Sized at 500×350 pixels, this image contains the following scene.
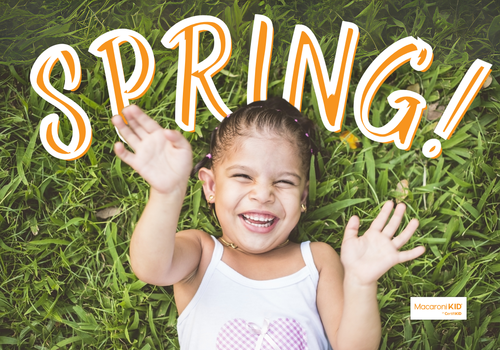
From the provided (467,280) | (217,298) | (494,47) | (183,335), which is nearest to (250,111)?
(217,298)

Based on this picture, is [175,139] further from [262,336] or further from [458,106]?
[458,106]

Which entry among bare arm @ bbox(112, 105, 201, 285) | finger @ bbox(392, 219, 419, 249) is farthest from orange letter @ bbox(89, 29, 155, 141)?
finger @ bbox(392, 219, 419, 249)

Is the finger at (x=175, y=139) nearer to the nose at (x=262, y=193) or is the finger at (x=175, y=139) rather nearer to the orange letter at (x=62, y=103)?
the nose at (x=262, y=193)

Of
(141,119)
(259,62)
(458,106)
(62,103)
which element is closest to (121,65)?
(62,103)

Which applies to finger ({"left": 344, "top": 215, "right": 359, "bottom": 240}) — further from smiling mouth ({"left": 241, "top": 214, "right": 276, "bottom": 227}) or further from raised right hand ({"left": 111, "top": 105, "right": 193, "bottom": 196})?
raised right hand ({"left": 111, "top": 105, "right": 193, "bottom": 196})

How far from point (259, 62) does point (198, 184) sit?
0.74m

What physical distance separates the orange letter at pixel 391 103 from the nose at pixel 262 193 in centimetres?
79

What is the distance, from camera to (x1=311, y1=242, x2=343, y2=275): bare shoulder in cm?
192

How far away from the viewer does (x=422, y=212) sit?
7.48 feet

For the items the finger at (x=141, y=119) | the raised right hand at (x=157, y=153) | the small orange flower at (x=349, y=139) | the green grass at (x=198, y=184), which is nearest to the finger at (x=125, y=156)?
the raised right hand at (x=157, y=153)

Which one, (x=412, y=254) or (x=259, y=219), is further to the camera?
(x=259, y=219)

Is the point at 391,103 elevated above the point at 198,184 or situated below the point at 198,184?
above

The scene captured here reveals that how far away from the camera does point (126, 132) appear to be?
1420mm

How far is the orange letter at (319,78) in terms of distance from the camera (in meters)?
2.28
